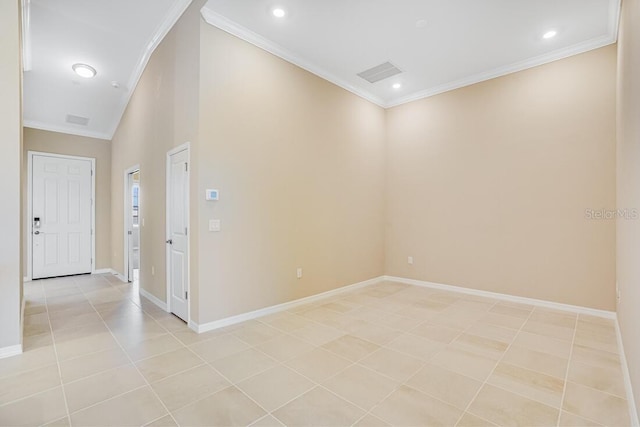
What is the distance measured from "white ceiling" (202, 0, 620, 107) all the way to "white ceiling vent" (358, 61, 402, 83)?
10cm

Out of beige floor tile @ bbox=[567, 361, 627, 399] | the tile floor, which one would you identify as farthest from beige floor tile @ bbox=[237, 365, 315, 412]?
beige floor tile @ bbox=[567, 361, 627, 399]

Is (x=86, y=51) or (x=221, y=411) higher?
(x=86, y=51)

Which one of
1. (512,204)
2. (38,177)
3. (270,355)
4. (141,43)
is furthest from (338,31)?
(38,177)

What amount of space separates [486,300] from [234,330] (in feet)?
11.7

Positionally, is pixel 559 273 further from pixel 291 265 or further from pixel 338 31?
pixel 338 31

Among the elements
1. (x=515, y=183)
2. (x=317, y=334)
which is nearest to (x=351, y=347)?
(x=317, y=334)

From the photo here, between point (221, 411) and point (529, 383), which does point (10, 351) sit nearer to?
point (221, 411)

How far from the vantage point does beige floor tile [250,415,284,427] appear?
69.7 inches

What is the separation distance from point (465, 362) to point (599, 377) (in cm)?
95

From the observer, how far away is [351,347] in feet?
9.29

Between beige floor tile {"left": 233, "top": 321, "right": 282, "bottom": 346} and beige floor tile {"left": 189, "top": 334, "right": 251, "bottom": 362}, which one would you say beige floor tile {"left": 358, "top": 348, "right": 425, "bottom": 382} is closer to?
beige floor tile {"left": 233, "top": 321, "right": 282, "bottom": 346}

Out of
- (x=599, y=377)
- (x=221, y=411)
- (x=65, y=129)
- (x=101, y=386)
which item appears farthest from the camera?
(x=65, y=129)

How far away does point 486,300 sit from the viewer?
434 centimetres

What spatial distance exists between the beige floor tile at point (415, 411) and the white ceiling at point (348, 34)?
11.8ft
